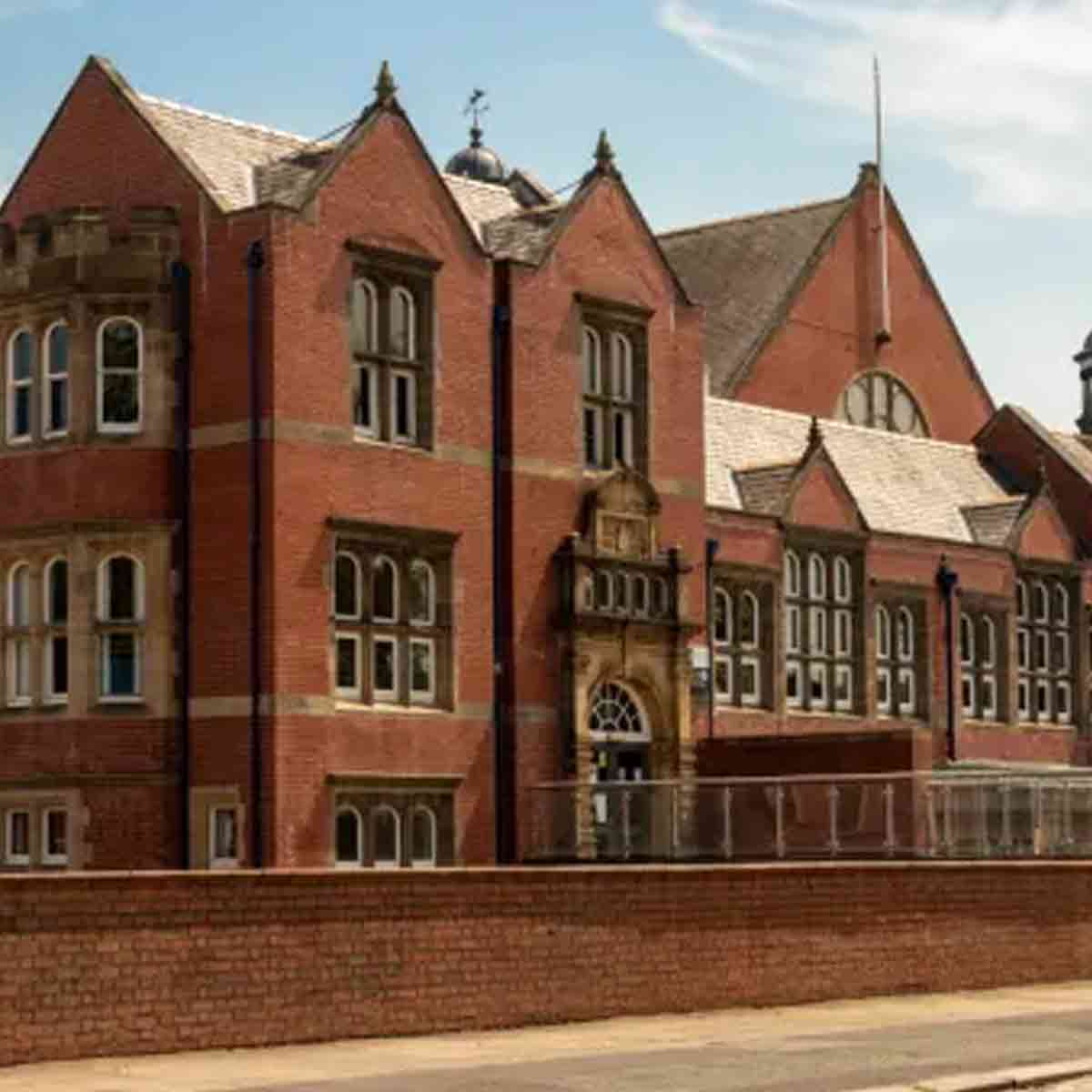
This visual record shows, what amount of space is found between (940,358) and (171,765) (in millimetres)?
28000

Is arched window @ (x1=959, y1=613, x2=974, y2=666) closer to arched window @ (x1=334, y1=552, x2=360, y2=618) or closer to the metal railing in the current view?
the metal railing

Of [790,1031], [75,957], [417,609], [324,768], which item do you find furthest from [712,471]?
[75,957]

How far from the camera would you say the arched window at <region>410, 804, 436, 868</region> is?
35.2 metres

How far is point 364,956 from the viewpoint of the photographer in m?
22.2

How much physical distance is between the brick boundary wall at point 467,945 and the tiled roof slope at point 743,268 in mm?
24430

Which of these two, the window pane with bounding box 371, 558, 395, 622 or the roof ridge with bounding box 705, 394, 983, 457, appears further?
the roof ridge with bounding box 705, 394, 983, 457

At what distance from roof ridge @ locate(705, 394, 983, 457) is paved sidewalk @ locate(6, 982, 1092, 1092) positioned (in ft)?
73.1

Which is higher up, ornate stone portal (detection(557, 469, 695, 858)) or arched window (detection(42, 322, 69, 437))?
arched window (detection(42, 322, 69, 437))

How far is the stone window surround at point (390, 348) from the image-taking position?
3488cm

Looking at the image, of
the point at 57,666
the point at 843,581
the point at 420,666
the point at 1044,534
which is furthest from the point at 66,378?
the point at 1044,534

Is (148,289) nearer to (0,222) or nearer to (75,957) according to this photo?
(0,222)

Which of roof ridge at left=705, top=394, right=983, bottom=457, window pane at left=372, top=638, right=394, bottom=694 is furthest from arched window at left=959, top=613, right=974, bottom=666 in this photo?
window pane at left=372, top=638, right=394, bottom=694

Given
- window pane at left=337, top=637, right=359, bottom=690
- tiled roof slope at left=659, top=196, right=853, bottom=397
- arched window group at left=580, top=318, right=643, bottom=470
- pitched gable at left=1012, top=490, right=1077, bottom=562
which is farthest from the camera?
tiled roof slope at left=659, top=196, right=853, bottom=397

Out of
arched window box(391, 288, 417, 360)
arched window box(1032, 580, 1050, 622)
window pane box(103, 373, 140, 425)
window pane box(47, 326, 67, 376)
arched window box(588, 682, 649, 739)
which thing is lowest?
arched window box(588, 682, 649, 739)
